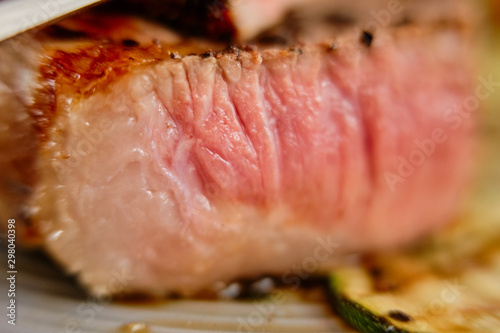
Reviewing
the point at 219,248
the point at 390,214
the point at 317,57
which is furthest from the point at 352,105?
the point at 219,248

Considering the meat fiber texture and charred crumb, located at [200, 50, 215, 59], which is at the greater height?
charred crumb, located at [200, 50, 215, 59]

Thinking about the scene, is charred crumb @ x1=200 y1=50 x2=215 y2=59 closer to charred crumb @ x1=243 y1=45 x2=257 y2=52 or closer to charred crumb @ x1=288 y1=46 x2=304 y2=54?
charred crumb @ x1=243 y1=45 x2=257 y2=52

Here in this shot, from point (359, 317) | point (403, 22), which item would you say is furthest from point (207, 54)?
point (359, 317)

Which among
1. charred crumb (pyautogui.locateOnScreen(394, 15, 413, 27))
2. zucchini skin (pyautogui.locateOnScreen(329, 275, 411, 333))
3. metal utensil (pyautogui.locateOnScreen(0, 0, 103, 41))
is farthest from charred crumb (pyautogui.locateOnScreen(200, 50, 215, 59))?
zucchini skin (pyautogui.locateOnScreen(329, 275, 411, 333))

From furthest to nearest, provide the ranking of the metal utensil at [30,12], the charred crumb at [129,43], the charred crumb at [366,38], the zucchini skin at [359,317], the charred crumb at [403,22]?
1. the charred crumb at [403,22]
2. the charred crumb at [366,38]
3. the charred crumb at [129,43]
4. the zucchini skin at [359,317]
5. the metal utensil at [30,12]

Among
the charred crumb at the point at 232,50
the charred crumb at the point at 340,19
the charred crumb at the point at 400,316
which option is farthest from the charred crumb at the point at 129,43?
the charred crumb at the point at 400,316

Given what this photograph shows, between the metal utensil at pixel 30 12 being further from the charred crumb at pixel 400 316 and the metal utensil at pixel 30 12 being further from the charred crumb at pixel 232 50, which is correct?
the charred crumb at pixel 400 316

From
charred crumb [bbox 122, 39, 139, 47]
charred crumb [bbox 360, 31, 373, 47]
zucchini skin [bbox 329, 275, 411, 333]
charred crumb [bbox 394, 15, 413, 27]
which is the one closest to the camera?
zucchini skin [bbox 329, 275, 411, 333]
